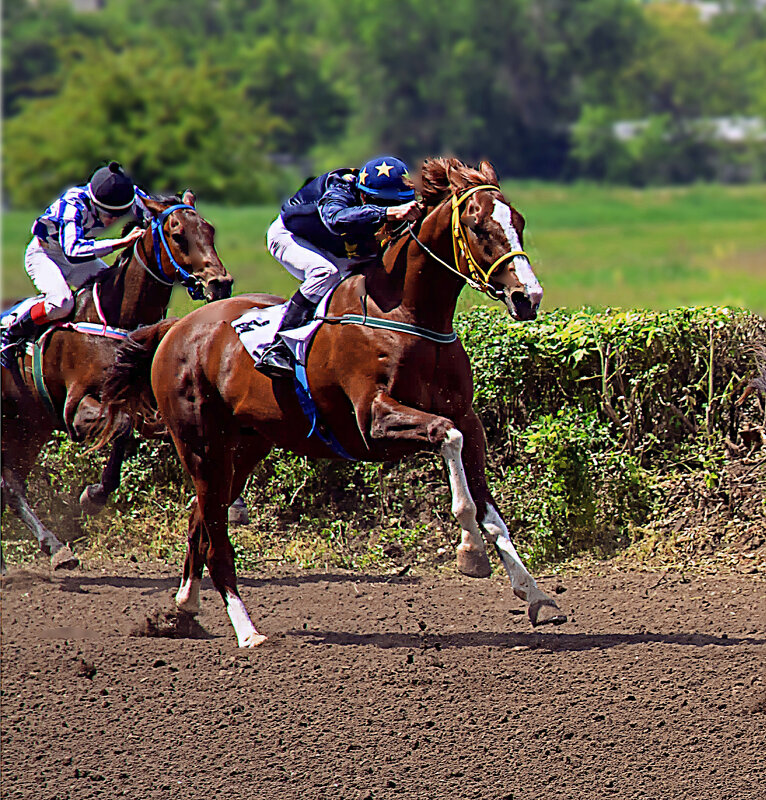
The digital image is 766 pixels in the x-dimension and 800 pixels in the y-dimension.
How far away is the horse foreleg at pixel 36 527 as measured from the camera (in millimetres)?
6859

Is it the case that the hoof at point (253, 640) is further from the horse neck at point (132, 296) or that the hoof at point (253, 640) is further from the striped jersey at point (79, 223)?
the striped jersey at point (79, 223)

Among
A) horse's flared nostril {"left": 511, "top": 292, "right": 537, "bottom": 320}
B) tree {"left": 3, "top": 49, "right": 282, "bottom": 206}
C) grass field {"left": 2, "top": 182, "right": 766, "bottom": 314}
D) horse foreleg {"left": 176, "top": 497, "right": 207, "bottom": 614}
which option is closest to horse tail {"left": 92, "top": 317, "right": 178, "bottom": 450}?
horse foreleg {"left": 176, "top": 497, "right": 207, "bottom": 614}

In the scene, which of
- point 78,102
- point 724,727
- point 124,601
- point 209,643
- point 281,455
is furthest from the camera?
point 78,102

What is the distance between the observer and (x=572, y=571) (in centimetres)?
640

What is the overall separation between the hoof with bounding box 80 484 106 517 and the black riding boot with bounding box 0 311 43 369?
926 mm

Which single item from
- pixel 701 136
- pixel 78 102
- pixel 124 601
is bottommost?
pixel 701 136

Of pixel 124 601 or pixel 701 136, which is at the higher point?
pixel 124 601

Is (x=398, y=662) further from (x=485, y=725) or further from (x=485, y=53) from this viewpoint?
(x=485, y=53)

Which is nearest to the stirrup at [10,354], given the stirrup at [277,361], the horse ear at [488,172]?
the stirrup at [277,361]

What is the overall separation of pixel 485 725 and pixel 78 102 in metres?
34.2

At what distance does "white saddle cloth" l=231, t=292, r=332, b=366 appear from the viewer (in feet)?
16.7

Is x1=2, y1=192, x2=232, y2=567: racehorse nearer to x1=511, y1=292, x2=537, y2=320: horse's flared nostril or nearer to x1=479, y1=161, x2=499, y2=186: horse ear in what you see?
x1=479, y1=161, x2=499, y2=186: horse ear

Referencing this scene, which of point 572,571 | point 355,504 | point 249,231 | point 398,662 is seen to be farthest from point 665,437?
point 249,231

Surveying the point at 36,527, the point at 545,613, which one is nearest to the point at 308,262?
the point at 545,613
